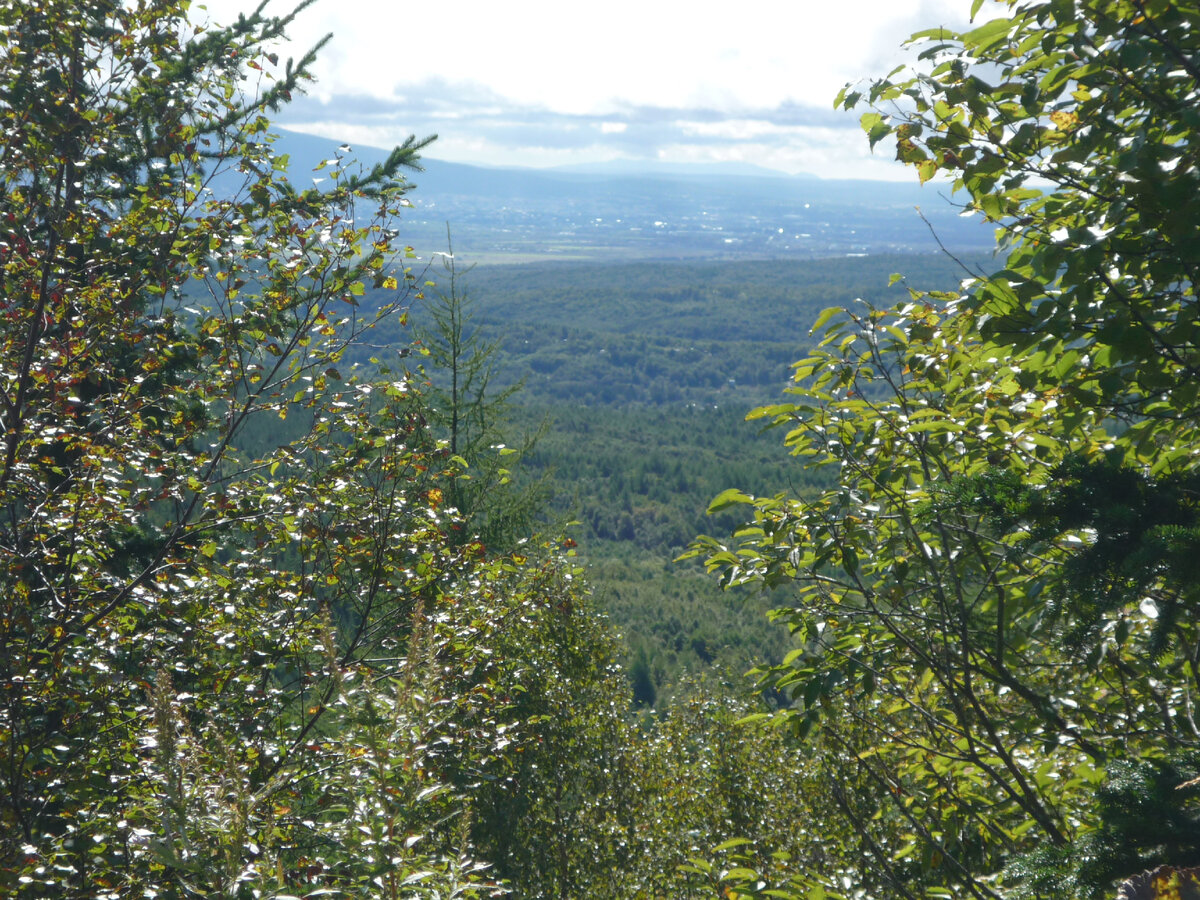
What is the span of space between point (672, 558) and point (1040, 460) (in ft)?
7.53

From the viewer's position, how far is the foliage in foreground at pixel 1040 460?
1766mm

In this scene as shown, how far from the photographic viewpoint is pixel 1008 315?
2086 mm

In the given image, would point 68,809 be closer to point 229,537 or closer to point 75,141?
point 229,537

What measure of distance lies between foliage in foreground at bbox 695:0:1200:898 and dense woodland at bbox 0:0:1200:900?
A: 15 millimetres

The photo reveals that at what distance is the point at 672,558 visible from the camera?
180 inches

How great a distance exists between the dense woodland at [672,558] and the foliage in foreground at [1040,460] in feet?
0.05

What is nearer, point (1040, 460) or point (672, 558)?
point (1040, 460)

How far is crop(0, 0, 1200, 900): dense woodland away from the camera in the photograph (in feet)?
5.90

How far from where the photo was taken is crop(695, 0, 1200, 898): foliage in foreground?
5.79 feet

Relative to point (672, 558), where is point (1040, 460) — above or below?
above

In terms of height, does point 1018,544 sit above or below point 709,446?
above

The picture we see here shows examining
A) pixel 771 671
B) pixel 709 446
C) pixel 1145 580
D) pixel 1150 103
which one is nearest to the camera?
pixel 1145 580

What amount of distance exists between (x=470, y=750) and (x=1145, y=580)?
13.8 ft

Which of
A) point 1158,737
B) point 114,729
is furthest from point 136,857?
point 1158,737
